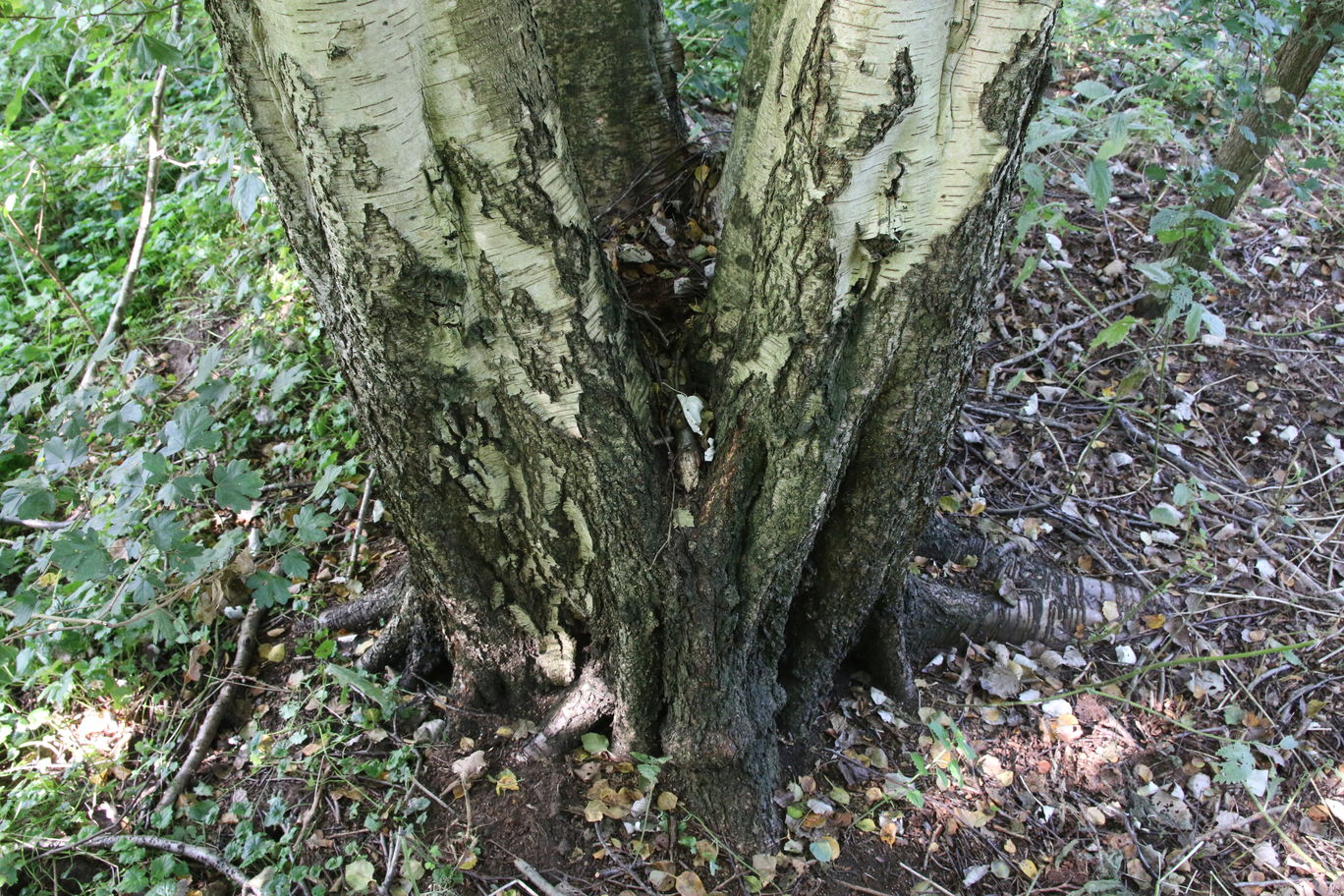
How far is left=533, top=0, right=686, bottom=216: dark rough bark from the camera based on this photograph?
2.07 m

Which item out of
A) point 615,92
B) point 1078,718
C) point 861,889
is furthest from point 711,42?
point 861,889

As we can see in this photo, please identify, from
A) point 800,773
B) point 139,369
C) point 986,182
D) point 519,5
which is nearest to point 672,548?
point 800,773

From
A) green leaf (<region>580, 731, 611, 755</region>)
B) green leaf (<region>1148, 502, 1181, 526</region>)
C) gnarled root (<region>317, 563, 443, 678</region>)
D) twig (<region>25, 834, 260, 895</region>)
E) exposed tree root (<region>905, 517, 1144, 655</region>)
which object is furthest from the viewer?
green leaf (<region>1148, 502, 1181, 526</region>)

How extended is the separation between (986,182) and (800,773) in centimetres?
168

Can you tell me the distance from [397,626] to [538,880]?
86cm

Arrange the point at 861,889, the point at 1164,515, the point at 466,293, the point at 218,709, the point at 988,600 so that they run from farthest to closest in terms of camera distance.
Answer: the point at 1164,515
the point at 988,600
the point at 218,709
the point at 861,889
the point at 466,293

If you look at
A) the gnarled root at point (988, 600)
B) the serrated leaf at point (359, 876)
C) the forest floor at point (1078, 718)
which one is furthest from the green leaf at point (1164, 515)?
the serrated leaf at point (359, 876)

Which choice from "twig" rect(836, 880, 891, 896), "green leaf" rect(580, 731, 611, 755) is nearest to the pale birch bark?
"green leaf" rect(580, 731, 611, 755)

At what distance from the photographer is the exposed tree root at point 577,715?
223 cm

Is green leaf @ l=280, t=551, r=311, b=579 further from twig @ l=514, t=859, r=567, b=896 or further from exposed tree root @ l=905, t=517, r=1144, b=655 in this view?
exposed tree root @ l=905, t=517, r=1144, b=655

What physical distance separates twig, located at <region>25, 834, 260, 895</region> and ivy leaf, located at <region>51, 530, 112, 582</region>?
72cm

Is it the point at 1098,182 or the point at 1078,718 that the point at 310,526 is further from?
the point at 1078,718

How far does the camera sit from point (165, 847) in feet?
6.93

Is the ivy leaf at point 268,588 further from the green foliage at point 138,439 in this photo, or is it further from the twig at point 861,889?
the twig at point 861,889
